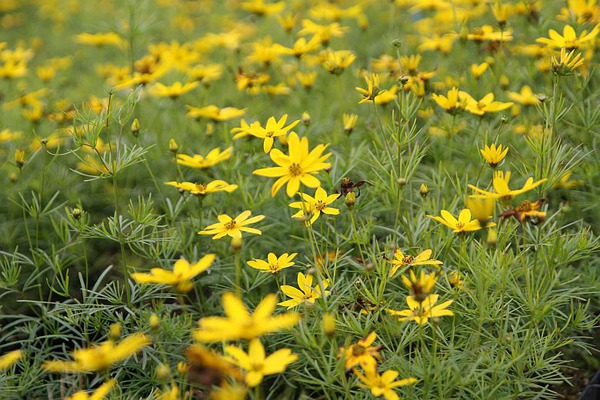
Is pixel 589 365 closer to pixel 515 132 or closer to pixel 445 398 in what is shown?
pixel 445 398

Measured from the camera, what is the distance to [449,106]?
163cm

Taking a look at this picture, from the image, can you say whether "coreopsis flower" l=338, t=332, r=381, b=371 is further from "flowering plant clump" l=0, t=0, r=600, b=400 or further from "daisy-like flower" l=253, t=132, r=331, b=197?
"daisy-like flower" l=253, t=132, r=331, b=197

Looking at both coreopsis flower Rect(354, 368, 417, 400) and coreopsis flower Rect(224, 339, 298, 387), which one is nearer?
coreopsis flower Rect(224, 339, 298, 387)

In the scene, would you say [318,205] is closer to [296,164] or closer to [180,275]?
[296,164]

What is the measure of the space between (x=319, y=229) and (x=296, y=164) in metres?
0.55

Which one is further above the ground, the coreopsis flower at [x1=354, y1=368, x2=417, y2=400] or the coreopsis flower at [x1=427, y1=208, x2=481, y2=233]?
the coreopsis flower at [x1=427, y1=208, x2=481, y2=233]

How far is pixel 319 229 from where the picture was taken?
1.78m

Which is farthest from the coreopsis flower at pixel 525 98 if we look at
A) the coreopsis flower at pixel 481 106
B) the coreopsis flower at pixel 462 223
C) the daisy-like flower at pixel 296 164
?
the daisy-like flower at pixel 296 164

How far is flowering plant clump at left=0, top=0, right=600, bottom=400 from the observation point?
46.6 inches

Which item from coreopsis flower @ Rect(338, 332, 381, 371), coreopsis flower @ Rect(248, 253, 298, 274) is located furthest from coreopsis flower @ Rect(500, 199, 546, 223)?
coreopsis flower @ Rect(248, 253, 298, 274)

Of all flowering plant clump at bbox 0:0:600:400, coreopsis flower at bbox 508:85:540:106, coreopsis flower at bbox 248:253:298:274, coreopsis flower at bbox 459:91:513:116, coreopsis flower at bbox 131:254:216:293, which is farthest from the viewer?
coreopsis flower at bbox 508:85:540:106

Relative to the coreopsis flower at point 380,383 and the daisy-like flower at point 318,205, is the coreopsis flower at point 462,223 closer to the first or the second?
the daisy-like flower at point 318,205

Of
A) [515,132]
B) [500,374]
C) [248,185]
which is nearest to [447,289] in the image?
[500,374]

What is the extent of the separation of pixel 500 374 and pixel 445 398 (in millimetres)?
123
